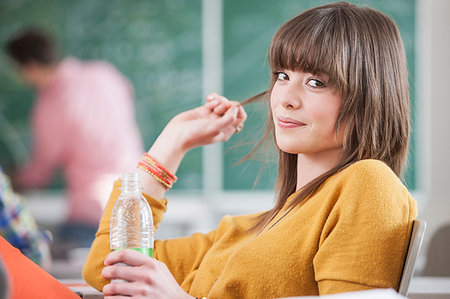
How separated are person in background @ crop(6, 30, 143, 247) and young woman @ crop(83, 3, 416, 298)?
2.74m

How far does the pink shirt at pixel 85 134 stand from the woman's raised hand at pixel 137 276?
294 cm

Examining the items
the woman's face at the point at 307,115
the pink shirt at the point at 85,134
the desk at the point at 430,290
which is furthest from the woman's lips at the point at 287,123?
the pink shirt at the point at 85,134

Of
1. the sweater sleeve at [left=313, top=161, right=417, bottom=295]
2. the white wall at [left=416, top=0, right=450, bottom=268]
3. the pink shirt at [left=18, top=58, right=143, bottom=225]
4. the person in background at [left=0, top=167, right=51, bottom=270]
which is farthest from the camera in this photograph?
the white wall at [left=416, top=0, right=450, bottom=268]

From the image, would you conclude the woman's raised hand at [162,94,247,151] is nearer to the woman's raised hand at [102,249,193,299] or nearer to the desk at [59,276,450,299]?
the desk at [59,276,450,299]

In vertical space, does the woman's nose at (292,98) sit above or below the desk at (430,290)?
above

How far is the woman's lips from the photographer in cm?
121

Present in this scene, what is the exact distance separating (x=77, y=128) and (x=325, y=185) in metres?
3.42

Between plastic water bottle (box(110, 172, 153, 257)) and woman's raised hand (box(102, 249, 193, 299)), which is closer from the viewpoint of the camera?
woman's raised hand (box(102, 249, 193, 299))

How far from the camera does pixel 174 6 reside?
476cm

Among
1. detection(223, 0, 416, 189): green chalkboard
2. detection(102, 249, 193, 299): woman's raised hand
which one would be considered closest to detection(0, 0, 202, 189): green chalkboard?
detection(223, 0, 416, 189): green chalkboard

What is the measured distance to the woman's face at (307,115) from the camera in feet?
3.87

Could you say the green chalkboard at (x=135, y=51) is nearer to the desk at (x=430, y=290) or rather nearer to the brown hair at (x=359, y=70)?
the desk at (x=430, y=290)

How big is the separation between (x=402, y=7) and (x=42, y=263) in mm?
3318

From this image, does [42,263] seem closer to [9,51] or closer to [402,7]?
[9,51]
